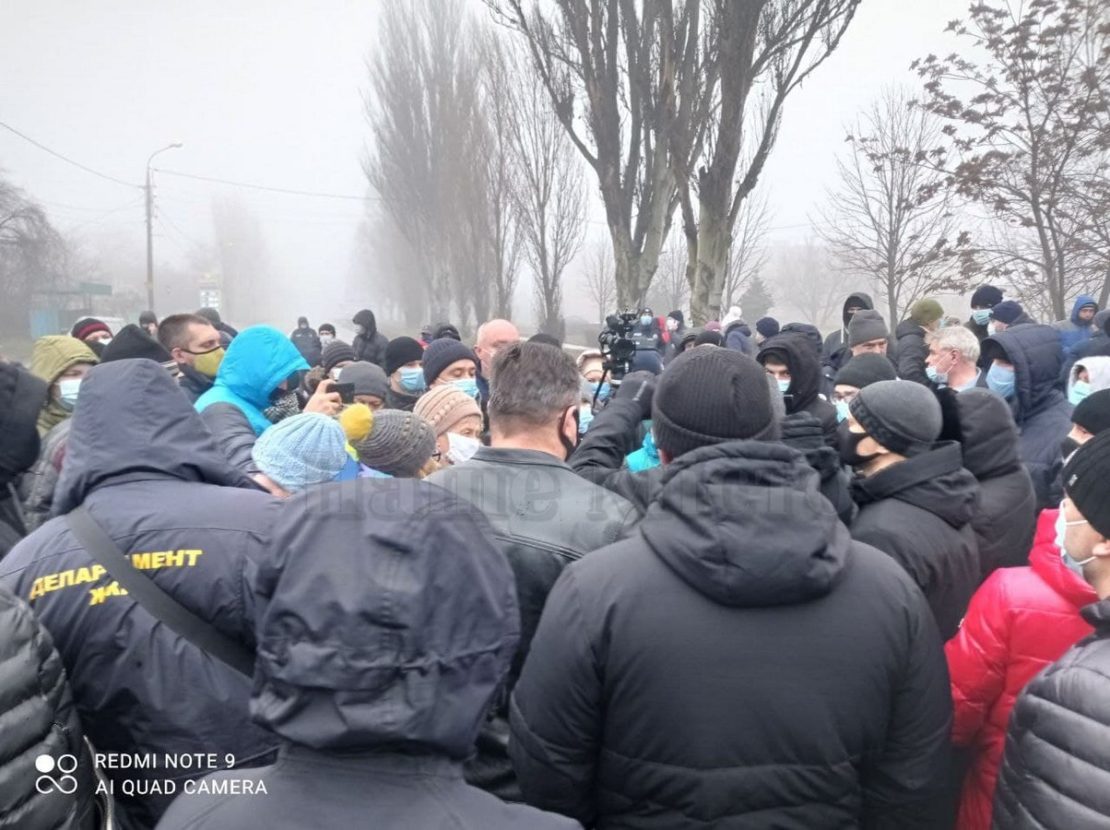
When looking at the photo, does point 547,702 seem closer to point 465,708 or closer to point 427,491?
point 465,708

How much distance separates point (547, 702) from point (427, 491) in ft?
2.37

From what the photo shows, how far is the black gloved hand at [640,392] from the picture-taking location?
3324 millimetres

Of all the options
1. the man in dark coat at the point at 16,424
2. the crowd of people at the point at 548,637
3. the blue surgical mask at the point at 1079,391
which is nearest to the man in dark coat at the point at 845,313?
the blue surgical mask at the point at 1079,391

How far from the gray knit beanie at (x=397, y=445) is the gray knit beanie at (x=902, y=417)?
5.77 ft

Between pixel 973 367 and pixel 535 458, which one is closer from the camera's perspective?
pixel 535 458

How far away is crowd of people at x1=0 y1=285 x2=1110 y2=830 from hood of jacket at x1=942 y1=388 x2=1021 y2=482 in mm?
490

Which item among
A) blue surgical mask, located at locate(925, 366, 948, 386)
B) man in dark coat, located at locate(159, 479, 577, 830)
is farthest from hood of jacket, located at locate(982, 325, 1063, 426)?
man in dark coat, located at locate(159, 479, 577, 830)

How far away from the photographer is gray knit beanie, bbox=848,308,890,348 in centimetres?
571

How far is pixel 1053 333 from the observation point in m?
4.77

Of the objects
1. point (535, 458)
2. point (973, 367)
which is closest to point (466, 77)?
point (973, 367)

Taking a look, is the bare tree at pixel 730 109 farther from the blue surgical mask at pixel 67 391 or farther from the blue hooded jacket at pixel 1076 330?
the blue surgical mask at pixel 67 391

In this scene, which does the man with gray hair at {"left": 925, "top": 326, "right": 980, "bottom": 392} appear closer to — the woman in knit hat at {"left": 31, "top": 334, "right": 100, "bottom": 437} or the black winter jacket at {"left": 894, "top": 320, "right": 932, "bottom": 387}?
the black winter jacket at {"left": 894, "top": 320, "right": 932, "bottom": 387}

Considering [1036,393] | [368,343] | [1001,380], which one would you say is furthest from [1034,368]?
[368,343]
